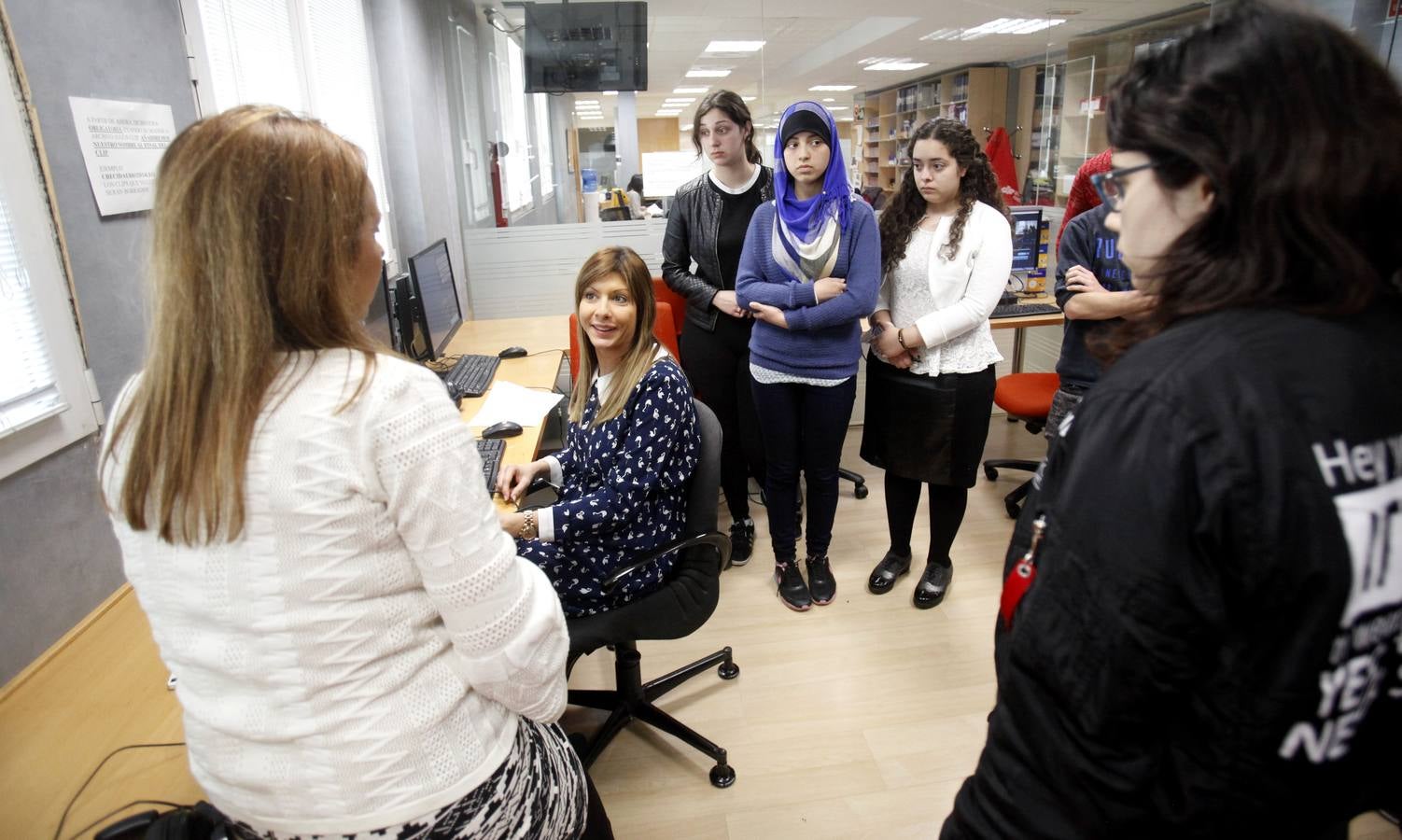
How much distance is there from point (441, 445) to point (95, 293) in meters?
1.11

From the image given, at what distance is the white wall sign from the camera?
1.39 m

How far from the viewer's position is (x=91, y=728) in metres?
1.12

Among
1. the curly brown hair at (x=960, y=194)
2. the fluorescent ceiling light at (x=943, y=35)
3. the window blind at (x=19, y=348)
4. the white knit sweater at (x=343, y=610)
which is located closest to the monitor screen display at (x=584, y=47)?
the curly brown hair at (x=960, y=194)

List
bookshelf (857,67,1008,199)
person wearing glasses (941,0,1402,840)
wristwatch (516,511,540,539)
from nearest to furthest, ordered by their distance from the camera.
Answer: person wearing glasses (941,0,1402,840) < wristwatch (516,511,540,539) < bookshelf (857,67,1008,199)

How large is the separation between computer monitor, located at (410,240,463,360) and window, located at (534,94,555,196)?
1.48 meters

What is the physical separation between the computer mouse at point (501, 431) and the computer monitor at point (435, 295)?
63cm

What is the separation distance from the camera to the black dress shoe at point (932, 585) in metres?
2.51

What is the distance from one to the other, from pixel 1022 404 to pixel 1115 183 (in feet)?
8.23

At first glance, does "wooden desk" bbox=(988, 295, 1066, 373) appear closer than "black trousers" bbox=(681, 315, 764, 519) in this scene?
No

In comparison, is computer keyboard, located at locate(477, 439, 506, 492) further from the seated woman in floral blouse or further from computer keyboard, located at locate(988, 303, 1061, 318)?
computer keyboard, located at locate(988, 303, 1061, 318)

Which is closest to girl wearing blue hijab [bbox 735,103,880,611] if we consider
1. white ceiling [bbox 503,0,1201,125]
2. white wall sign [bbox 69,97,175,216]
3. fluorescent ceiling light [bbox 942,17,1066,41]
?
white wall sign [bbox 69,97,175,216]

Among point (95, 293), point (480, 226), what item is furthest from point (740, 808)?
point (480, 226)

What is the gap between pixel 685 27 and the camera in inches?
183

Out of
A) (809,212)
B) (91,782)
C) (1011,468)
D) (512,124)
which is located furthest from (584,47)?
(91,782)
